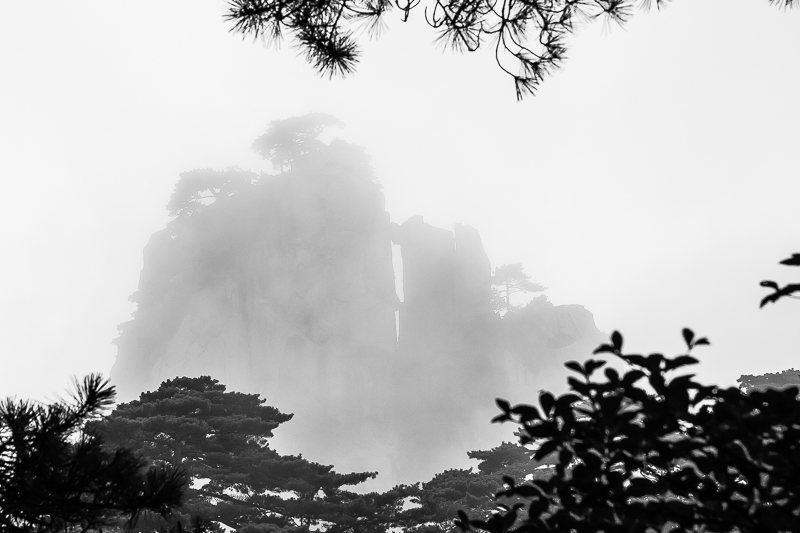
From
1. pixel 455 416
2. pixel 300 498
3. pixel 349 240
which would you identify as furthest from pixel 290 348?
pixel 300 498

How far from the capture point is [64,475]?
2.60m

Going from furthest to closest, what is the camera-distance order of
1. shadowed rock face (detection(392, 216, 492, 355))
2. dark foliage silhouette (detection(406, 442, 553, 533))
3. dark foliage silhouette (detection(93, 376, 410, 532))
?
shadowed rock face (detection(392, 216, 492, 355)), dark foliage silhouette (detection(406, 442, 553, 533)), dark foliage silhouette (detection(93, 376, 410, 532))

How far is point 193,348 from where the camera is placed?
42188 mm

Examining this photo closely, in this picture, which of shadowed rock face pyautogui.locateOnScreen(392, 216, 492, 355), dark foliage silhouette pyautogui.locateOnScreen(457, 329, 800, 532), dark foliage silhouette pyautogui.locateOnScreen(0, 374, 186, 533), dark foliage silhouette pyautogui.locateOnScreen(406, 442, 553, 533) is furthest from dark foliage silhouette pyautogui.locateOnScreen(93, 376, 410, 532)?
shadowed rock face pyautogui.locateOnScreen(392, 216, 492, 355)

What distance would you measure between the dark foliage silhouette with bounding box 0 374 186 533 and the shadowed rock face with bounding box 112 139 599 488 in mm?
A: 37253

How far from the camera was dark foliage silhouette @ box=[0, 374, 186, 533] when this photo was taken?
100 inches

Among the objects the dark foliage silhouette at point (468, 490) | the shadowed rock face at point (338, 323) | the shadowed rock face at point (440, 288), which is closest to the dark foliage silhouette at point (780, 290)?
the dark foliage silhouette at point (468, 490)

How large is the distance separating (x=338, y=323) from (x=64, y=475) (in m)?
40.9

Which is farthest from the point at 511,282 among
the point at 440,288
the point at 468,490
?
the point at 468,490

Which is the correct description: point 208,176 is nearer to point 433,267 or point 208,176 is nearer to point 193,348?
point 193,348

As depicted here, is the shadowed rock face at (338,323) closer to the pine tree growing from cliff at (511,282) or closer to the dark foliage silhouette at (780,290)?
the pine tree growing from cliff at (511,282)

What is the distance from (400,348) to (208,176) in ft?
71.7

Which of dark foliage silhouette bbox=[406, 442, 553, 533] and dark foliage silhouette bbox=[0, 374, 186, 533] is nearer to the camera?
dark foliage silhouette bbox=[0, 374, 186, 533]

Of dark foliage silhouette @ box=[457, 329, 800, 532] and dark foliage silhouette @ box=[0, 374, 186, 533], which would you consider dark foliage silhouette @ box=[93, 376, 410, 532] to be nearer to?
dark foliage silhouette @ box=[0, 374, 186, 533]
